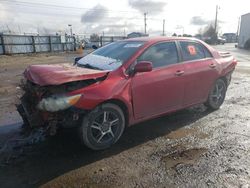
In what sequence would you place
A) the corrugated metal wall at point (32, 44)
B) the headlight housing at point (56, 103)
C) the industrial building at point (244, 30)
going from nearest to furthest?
the headlight housing at point (56, 103), the corrugated metal wall at point (32, 44), the industrial building at point (244, 30)

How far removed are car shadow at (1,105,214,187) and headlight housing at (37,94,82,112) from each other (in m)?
0.77

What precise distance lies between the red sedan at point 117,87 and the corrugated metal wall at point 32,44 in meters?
22.0

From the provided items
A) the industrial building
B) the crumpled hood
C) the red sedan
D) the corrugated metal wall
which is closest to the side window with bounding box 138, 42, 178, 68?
the red sedan

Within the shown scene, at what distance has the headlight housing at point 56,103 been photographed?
3514 mm

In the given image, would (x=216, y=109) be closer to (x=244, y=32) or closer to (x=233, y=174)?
(x=233, y=174)

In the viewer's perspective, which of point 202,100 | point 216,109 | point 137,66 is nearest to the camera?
point 137,66

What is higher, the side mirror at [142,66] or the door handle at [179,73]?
the side mirror at [142,66]

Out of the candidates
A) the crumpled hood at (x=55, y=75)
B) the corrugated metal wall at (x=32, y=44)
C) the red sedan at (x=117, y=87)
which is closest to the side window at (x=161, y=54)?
the red sedan at (x=117, y=87)

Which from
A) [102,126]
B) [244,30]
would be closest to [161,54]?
[102,126]

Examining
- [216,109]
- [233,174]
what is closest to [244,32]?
[216,109]

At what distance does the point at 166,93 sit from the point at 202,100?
51.3 inches

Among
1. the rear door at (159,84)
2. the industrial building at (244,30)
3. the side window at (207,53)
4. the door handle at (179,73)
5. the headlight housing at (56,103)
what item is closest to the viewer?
the headlight housing at (56,103)

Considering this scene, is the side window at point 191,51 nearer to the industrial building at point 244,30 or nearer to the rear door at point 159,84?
the rear door at point 159,84

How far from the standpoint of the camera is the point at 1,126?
515cm
